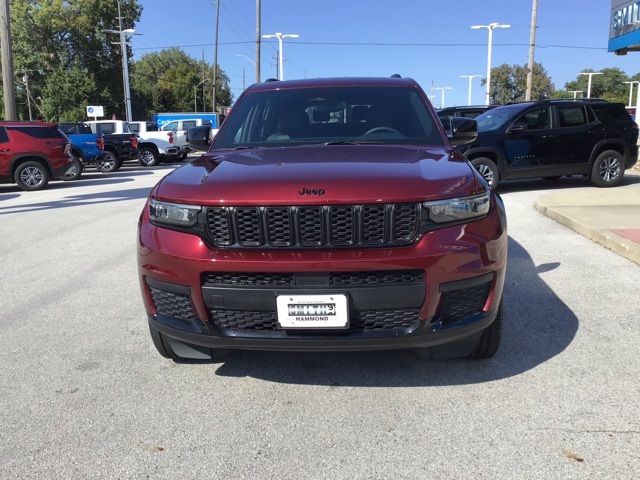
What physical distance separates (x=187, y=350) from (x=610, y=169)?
10864mm

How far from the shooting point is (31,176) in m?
14.3

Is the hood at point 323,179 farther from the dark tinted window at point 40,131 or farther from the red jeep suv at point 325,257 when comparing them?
the dark tinted window at point 40,131

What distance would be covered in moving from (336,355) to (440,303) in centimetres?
106

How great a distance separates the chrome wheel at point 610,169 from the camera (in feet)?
37.5

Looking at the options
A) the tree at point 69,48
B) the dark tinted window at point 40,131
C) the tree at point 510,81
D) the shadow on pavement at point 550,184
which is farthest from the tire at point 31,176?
the tree at point 510,81

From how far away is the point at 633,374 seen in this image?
10.8 ft

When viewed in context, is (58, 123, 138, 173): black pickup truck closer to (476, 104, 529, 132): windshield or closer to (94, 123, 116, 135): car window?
(94, 123, 116, 135): car window

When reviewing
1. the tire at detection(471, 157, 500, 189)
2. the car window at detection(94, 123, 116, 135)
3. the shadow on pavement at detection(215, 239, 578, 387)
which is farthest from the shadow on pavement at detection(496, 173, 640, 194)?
the car window at detection(94, 123, 116, 135)

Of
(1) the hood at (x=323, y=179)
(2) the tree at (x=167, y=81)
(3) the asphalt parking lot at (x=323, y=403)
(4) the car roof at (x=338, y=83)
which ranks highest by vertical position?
(2) the tree at (x=167, y=81)

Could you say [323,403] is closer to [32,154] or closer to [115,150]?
[32,154]

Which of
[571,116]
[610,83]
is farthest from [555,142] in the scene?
[610,83]

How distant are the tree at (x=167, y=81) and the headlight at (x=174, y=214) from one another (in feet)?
234

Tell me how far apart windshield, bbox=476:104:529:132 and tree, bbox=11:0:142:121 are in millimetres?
48120

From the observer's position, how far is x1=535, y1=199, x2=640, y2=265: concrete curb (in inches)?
231
